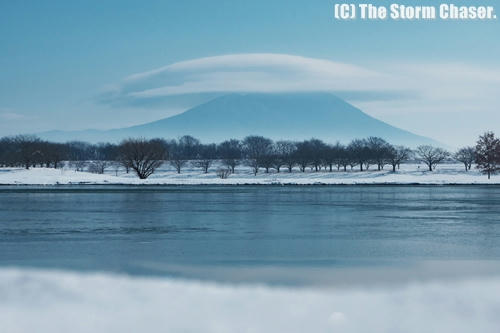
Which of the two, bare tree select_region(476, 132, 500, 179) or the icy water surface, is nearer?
the icy water surface

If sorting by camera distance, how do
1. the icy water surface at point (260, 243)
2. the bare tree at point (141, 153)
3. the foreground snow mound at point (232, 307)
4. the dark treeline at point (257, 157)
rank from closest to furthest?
the foreground snow mound at point (232, 307) < the icy water surface at point (260, 243) < the bare tree at point (141, 153) < the dark treeline at point (257, 157)

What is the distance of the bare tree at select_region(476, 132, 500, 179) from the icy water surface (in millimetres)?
59348

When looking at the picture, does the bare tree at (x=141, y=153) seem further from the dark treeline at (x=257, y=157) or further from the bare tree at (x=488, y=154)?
the bare tree at (x=488, y=154)

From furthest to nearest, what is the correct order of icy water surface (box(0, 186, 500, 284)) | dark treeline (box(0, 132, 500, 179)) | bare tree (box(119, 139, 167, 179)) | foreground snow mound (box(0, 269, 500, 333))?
dark treeline (box(0, 132, 500, 179)), bare tree (box(119, 139, 167, 179)), icy water surface (box(0, 186, 500, 284)), foreground snow mound (box(0, 269, 500, 333))

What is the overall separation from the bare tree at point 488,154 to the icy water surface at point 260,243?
195 ft

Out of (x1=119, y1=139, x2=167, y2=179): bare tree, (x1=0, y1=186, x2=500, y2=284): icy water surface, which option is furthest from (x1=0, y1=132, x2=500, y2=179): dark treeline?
(x1=0, y1=186, x2=500, y2=284): icy water surface

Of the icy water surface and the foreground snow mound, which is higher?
the icy water surface

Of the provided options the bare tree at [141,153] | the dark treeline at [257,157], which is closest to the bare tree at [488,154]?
the dark treeline at [257,157]

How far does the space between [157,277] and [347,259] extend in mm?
4687

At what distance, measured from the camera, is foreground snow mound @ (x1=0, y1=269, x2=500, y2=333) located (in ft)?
34.1

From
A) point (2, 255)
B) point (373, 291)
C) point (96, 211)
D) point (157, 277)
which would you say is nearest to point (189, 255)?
point (157, 277)

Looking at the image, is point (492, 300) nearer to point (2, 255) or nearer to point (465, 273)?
point (465, 273)

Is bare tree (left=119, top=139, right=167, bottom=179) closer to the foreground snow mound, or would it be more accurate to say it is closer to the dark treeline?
the dark treeline

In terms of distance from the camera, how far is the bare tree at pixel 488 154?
289ft
